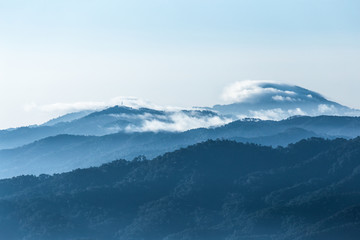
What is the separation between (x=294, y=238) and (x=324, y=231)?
7395 millimetres

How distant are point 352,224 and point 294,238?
1271cm

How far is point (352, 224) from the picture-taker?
197 meters

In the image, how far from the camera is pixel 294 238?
656 feet

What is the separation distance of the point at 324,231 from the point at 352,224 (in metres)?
6.39
